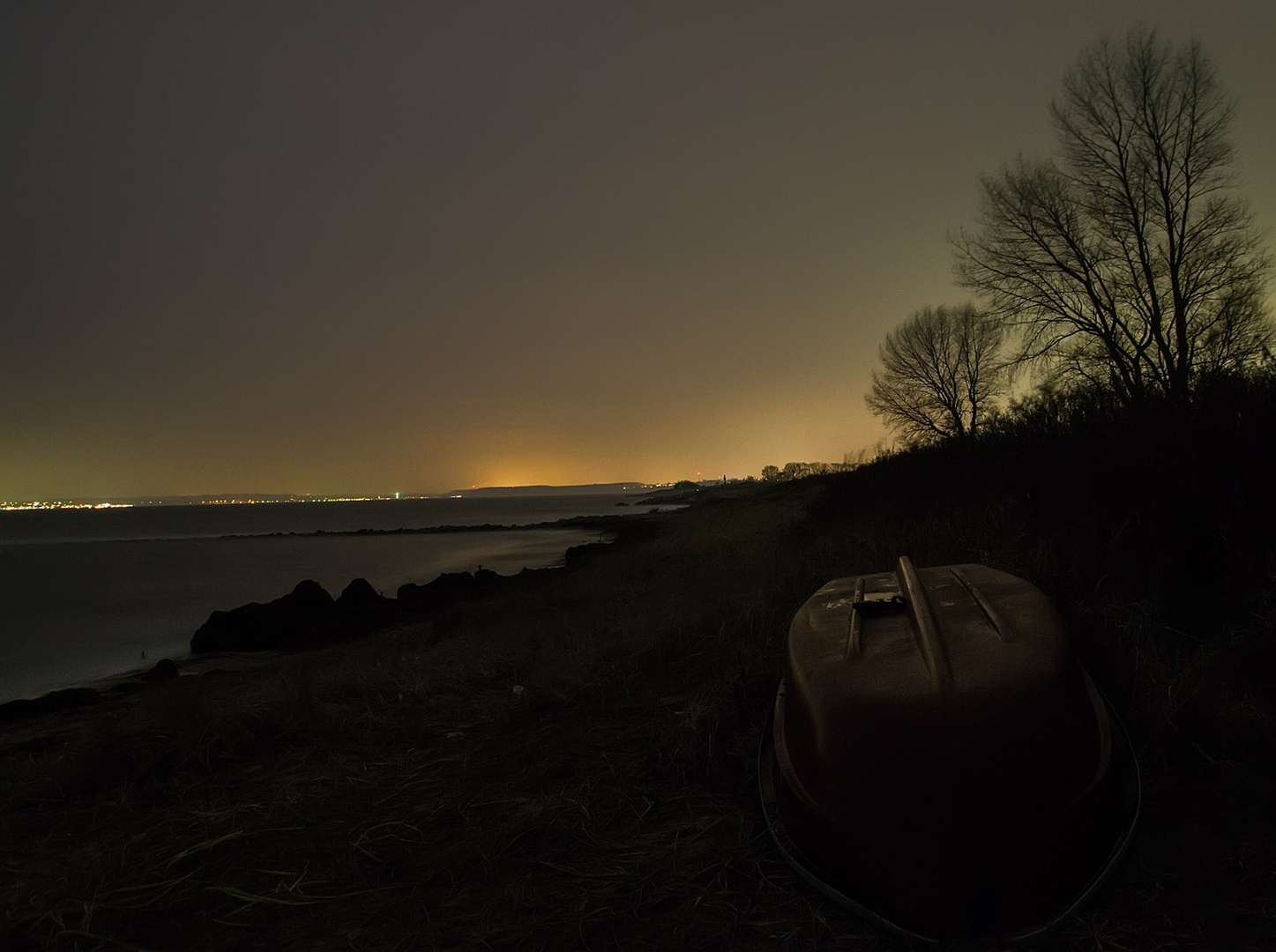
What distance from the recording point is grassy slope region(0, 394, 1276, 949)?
2719 millimetres

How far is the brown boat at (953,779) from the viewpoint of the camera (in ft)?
7.12

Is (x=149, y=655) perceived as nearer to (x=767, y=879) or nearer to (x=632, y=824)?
(x=632, y=824)

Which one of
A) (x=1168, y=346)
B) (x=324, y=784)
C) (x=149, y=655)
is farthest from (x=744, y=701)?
(x=1168, y=346)

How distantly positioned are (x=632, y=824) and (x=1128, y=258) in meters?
18.5

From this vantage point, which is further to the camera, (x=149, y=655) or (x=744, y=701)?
(x=149, y=655)

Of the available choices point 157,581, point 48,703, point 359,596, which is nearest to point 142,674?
point 48,703

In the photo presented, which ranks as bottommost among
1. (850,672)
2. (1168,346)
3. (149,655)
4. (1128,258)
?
(149,655)

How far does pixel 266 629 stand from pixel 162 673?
286 cm

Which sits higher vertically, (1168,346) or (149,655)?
(1168,346)

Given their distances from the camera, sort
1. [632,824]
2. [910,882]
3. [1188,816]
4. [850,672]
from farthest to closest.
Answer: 1. [632,824]
2. [1188,816]
3. [850,672]
4. [910,882]

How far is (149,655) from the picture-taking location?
1401 centimetres

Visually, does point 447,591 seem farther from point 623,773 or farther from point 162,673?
point 623,773

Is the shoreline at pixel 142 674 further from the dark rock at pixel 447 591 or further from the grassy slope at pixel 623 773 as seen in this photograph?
the grassy slope at pixel 623 773

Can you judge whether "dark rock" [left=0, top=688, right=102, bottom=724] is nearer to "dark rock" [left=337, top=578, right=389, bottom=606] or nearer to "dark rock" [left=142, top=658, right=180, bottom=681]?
A: "dark rock" [left=142, top=658, right=180, bottom=681]
